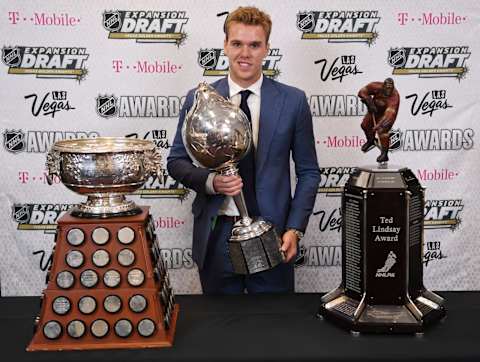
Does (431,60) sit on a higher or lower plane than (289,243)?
higher

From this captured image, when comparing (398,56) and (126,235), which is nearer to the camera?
(126,235)

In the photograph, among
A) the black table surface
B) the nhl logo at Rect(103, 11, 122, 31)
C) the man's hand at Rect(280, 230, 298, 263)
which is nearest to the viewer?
the black table surface

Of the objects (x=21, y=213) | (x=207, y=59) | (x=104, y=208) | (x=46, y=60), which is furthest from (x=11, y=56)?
(x=104, y=208)

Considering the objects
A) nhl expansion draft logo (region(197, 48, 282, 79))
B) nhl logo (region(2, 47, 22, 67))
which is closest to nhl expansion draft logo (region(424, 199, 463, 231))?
nhl expansion draft logo (region(197, 48, 282, 79))

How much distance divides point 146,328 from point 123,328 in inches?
2.2

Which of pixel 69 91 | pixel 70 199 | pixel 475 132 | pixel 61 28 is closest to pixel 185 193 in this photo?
pixel 70 199

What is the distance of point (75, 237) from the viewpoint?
138 centimetres

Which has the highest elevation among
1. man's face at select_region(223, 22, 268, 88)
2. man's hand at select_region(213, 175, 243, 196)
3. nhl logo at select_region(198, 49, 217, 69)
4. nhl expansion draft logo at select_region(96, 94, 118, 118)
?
nhl logo at select_region(198, 49, 217, 69)

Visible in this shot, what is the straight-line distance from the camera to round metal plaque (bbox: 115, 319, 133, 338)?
53.6 inches

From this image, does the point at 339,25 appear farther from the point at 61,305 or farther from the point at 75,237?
the point at 61,305

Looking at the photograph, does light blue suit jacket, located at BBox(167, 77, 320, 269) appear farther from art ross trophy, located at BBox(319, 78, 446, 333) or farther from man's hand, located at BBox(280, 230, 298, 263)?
art ross trophy, located at BBox(319, 78, 446, 333)

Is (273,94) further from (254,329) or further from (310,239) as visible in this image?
(310,239)

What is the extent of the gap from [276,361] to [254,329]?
0.17 m

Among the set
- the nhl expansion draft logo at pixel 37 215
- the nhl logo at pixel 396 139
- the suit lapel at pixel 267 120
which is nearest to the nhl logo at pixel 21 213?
the nhl expansion draft logo at pixel 37 215
